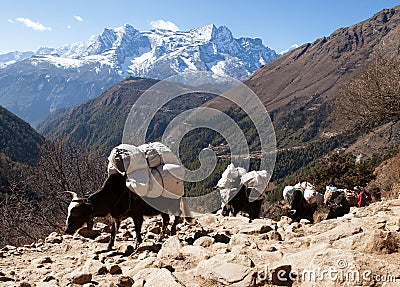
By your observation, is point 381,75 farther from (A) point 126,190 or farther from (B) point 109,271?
(B) point 109,271

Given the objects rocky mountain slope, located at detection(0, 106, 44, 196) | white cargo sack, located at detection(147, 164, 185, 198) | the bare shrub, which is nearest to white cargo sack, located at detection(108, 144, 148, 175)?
white cargo sack, located at detection(147, 164, 185, 198)

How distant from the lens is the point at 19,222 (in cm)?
1780

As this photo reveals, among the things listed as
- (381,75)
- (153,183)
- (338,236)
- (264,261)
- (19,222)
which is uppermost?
(381,75)

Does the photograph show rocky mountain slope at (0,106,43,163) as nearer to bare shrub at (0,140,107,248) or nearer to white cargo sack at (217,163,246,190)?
bare shrub at (0,140,107,248)

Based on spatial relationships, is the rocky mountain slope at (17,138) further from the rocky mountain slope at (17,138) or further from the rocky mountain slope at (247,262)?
the rocky mountain slope at (247,262)

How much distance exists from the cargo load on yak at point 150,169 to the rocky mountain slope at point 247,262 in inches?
50.2

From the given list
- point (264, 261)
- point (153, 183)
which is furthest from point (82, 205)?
point (264, 261)

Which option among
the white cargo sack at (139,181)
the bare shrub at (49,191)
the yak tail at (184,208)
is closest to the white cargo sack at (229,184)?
the yak tail at (184,208)

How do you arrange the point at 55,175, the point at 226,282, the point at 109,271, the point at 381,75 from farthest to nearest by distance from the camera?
1. the point at 381,75
2. the point at 55,175
3. the point at 109,271
4. the point at 226,282

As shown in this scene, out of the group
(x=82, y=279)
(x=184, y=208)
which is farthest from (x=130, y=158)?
(x=82, y=279)

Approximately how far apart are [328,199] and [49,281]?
1016 centimetres

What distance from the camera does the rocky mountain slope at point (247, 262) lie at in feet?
13.2

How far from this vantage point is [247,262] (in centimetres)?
489

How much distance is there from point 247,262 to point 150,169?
4.25 meters
